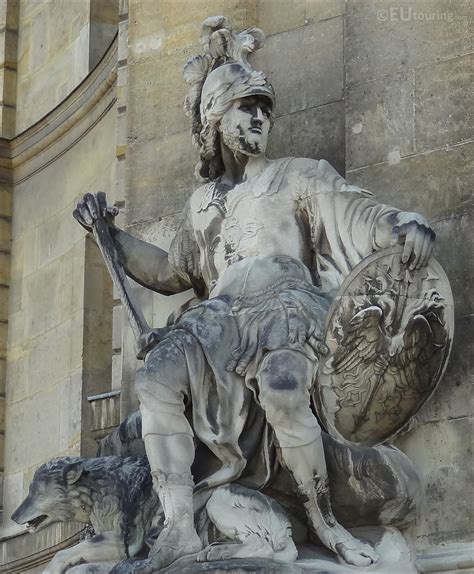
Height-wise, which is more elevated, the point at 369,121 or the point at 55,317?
the point at 369,121

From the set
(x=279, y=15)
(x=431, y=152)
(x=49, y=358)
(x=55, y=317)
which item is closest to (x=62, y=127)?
(x=55, y=317)

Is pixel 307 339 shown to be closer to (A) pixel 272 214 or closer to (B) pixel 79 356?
(A) pixel 272 214

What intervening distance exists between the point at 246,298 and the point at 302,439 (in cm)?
88

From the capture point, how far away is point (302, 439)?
33.2 ft

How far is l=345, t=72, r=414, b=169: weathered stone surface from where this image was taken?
11375 millimetres

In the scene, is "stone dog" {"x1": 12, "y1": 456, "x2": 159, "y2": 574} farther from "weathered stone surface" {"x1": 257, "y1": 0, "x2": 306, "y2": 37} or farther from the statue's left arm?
"weathered stone surface" {"x1": 257, "y1": 0, "x2": 306, "y2": 37}

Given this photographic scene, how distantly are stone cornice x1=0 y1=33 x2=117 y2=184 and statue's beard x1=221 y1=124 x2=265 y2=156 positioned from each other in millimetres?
4553

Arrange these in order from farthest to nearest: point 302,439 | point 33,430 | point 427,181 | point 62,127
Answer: point 62,127 < point 33,430 < point 427,181 < point 302,439

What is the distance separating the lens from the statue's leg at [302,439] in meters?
10.1

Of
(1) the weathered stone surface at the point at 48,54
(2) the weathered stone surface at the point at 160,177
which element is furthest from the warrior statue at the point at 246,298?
(1) the weathered stone surface at the point at 48,54

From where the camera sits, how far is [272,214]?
10.9 metres

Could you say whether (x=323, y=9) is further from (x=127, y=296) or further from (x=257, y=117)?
(x=127, y=296)

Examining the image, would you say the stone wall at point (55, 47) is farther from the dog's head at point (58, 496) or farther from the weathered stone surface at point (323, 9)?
the dog's head at point (58, 496)

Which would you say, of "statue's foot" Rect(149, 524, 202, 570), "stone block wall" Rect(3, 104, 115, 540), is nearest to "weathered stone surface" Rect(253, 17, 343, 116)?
"statue's foot" Rect(149, 524, 202, 570)
